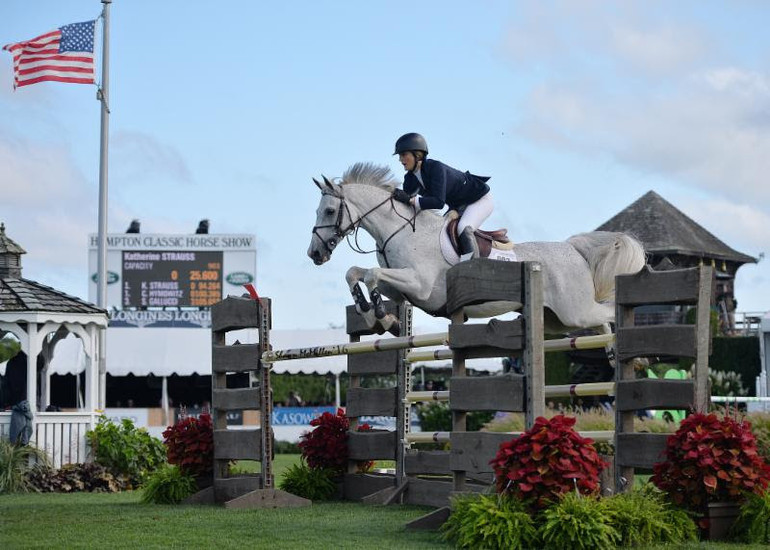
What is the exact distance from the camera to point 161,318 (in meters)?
36.5

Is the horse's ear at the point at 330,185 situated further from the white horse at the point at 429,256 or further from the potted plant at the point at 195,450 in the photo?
the potted plant at the point at 195,450

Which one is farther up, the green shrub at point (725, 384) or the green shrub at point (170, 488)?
the green shrub at point (725, 384)

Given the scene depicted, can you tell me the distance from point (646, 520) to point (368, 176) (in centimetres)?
411

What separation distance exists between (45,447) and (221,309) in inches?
200

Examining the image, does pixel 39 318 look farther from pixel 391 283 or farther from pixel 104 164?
pixel 391 283

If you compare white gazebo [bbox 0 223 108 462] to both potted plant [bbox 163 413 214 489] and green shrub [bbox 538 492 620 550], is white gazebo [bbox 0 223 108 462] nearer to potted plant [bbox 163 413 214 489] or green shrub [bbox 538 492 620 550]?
potted plant [bbox 163 413 214 489]

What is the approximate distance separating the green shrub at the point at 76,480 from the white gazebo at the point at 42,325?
581 mm

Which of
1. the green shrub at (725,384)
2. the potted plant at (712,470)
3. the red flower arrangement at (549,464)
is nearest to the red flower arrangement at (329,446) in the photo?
the red flower arrangement at (549,464)

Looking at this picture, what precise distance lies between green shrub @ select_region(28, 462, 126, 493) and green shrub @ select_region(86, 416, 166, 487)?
21cm

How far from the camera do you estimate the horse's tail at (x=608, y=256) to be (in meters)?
8.19

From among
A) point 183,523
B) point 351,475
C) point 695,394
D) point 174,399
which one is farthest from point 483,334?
point 174,399

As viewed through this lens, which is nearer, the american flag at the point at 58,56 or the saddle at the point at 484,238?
the saddle at the point at 484,238

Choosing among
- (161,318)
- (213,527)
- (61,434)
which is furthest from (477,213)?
(161,318)

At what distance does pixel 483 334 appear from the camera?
6172 mm
